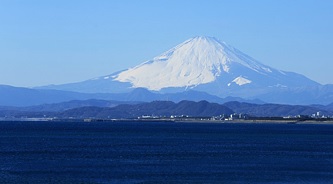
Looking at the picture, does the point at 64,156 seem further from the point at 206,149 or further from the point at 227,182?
the point at 227,182

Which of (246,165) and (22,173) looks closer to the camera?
(22,173)

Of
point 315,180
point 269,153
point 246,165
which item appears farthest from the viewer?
point 269,153

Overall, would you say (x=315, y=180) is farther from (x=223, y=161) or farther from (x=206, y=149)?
(x=206, y=149)

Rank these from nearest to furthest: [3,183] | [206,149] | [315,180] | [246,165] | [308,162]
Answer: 1. [3,183]
2. [315,180]
3. [246,165]
4. [308,162]
5. [206,149]

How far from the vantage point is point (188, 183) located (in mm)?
48188

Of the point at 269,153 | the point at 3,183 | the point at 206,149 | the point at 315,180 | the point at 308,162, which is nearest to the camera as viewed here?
the point at 3,183

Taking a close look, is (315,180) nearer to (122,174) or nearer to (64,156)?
(122,174)

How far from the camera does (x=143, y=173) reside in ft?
175

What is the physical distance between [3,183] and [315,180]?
1722cm

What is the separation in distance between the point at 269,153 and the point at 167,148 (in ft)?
34.2

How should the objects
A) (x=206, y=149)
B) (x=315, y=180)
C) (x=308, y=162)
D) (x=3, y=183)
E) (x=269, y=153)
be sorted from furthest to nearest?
(x=206, y=149), (x=269, y=153), (x=308, y=162), (x=315, y=180), (x=3, y=183)

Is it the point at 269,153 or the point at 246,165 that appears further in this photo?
the point at 269,153

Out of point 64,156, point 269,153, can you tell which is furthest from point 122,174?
point 269,153

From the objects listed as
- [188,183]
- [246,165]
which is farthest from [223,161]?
[188,183]
